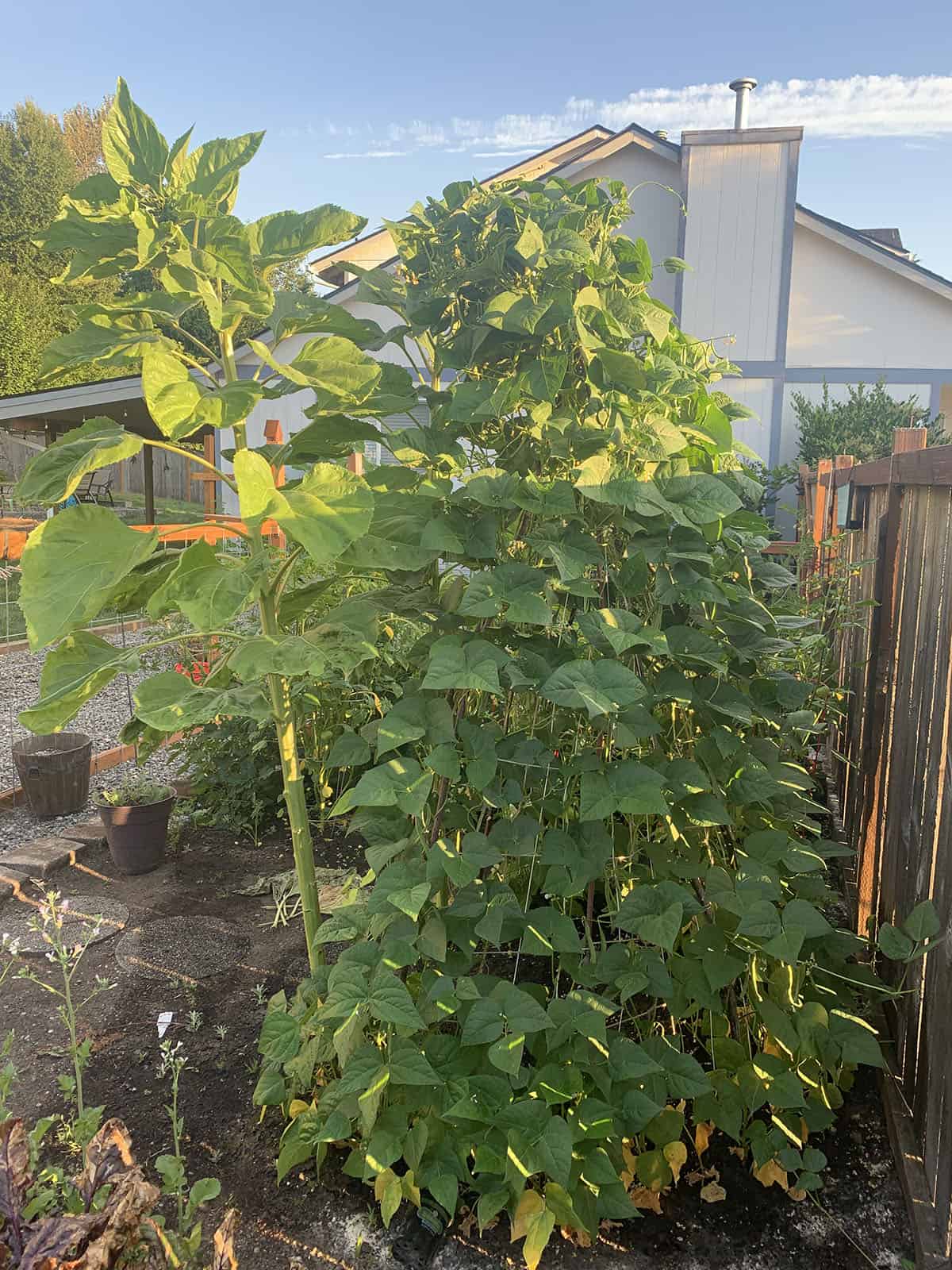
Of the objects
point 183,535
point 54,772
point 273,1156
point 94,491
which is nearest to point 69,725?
point 54,772

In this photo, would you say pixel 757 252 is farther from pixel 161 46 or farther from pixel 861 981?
pixel 161 46

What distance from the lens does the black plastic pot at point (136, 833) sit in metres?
3.23

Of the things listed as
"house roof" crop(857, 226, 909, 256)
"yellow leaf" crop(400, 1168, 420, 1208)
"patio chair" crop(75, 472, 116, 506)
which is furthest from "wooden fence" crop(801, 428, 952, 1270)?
A: "house roof" crop(857, 226, 909, 256)

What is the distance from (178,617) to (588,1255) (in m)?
4.02

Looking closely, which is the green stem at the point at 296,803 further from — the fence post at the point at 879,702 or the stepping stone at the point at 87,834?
the stepping stone at the point at 87,834

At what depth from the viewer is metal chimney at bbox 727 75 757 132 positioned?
11.2 m

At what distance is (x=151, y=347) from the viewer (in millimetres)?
1434

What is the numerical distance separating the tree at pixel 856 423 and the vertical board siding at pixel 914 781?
Result: 28.4ft

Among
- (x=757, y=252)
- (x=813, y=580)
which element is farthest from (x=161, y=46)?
(x=813, y=580)

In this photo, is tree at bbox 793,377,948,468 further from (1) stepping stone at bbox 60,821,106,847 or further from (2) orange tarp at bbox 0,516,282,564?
(1) stepping stone at bbox 60,821,106,847

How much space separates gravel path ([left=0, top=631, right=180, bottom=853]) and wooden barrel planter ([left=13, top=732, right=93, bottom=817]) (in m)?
0.08

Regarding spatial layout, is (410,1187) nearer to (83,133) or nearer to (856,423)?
(856,423)

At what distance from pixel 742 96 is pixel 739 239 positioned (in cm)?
179

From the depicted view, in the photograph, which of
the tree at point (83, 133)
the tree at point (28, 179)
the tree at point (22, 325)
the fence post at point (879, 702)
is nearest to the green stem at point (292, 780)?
the fence post at point (879, 702)
